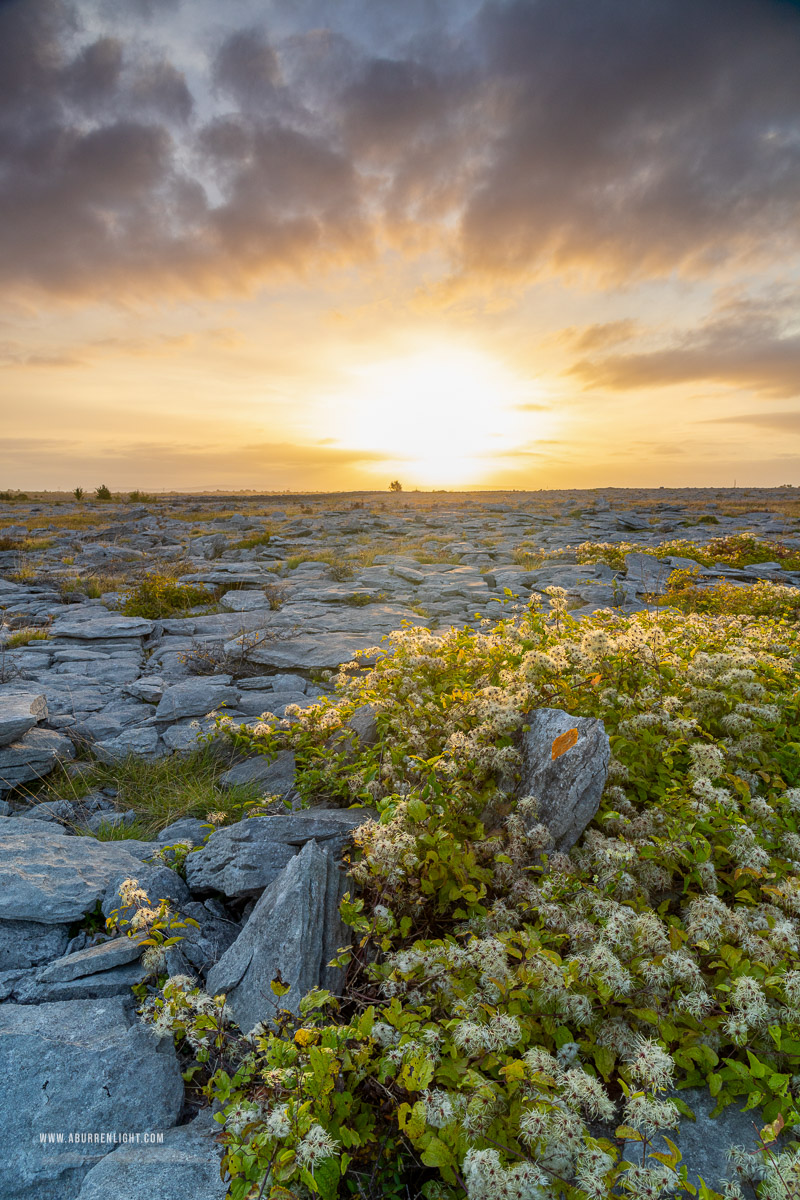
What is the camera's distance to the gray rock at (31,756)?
5.70 metres

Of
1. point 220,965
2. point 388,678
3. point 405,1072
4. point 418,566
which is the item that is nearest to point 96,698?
point 388,678

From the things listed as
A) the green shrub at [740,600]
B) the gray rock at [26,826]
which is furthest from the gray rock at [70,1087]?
the green shrub at [740,600]

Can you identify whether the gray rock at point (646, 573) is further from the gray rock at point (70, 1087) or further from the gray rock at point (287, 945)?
the gray rock at point (70, 1087)

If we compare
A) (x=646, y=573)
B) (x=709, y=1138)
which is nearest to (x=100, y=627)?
(x=709, y=1138)

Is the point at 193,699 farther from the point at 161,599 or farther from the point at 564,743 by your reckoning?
the point at 161,599

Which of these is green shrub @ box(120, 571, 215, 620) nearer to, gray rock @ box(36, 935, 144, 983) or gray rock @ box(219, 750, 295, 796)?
gray rock @ box(219, 750, 295, 796)

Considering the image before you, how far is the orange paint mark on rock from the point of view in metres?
3.91

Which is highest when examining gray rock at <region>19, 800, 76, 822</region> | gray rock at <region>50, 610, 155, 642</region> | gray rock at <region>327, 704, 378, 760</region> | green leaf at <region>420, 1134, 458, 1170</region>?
gray rock at <region>327, 704, 378, 760</region>

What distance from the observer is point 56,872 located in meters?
3.93

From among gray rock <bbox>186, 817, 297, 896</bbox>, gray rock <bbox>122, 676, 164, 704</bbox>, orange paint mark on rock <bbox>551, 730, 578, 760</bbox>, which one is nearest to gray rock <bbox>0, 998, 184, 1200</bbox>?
gray rock <bbox>186, 817, 297, 896</bbox>

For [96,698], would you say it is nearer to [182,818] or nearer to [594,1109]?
[182,818]

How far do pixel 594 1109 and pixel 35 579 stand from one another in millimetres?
Answer: 16960

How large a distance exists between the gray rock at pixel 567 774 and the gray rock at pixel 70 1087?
97.0 inches

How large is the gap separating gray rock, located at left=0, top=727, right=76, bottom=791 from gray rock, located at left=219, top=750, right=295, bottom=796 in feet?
5.85
